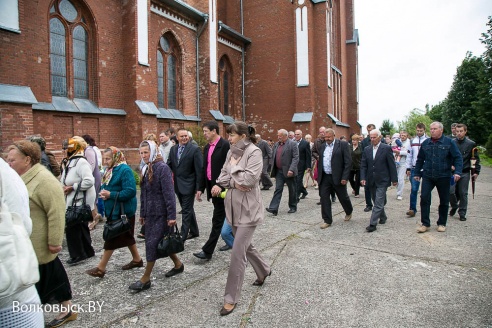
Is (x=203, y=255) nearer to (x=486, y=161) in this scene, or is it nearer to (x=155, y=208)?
(x=155, y=208)

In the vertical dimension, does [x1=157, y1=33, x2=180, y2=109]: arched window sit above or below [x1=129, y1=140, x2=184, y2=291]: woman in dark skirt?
above

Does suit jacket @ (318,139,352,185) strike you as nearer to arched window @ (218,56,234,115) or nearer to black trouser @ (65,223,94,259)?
black trouser @ (65,223,94,259)

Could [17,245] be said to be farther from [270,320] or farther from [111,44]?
[111,44]

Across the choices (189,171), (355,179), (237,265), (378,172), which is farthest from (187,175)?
(355,179)

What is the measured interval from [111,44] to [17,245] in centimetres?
1295

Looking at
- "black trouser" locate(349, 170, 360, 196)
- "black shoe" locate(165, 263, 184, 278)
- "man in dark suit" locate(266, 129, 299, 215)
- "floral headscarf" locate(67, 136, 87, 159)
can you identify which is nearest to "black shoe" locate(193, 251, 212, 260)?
"black shoe" locate(165, 263, 184, 278)

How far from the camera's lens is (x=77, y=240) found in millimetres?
4738

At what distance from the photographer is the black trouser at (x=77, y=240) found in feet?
15.4

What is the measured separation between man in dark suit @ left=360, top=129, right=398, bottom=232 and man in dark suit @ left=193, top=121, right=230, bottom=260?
2962 millimetres

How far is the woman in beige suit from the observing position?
3.29 metres

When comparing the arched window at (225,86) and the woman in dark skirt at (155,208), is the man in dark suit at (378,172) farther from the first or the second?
the arched window at (225,86)

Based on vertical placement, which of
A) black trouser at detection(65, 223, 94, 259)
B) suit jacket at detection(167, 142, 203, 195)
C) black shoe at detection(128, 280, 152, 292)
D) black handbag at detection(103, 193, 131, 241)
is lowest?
black shoe at detection(128, 280, 152, 292)

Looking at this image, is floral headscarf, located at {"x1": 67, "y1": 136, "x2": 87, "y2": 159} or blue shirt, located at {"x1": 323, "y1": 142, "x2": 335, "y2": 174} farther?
blue shirt, located at {"x1": 323, "y1": 142, "x2": 335, "y2": 174}

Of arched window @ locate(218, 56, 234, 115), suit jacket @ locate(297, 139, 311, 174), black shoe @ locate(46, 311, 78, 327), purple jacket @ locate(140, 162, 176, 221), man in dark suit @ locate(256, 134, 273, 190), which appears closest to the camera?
black shoe @ locate(46, 311, 78, 327)
